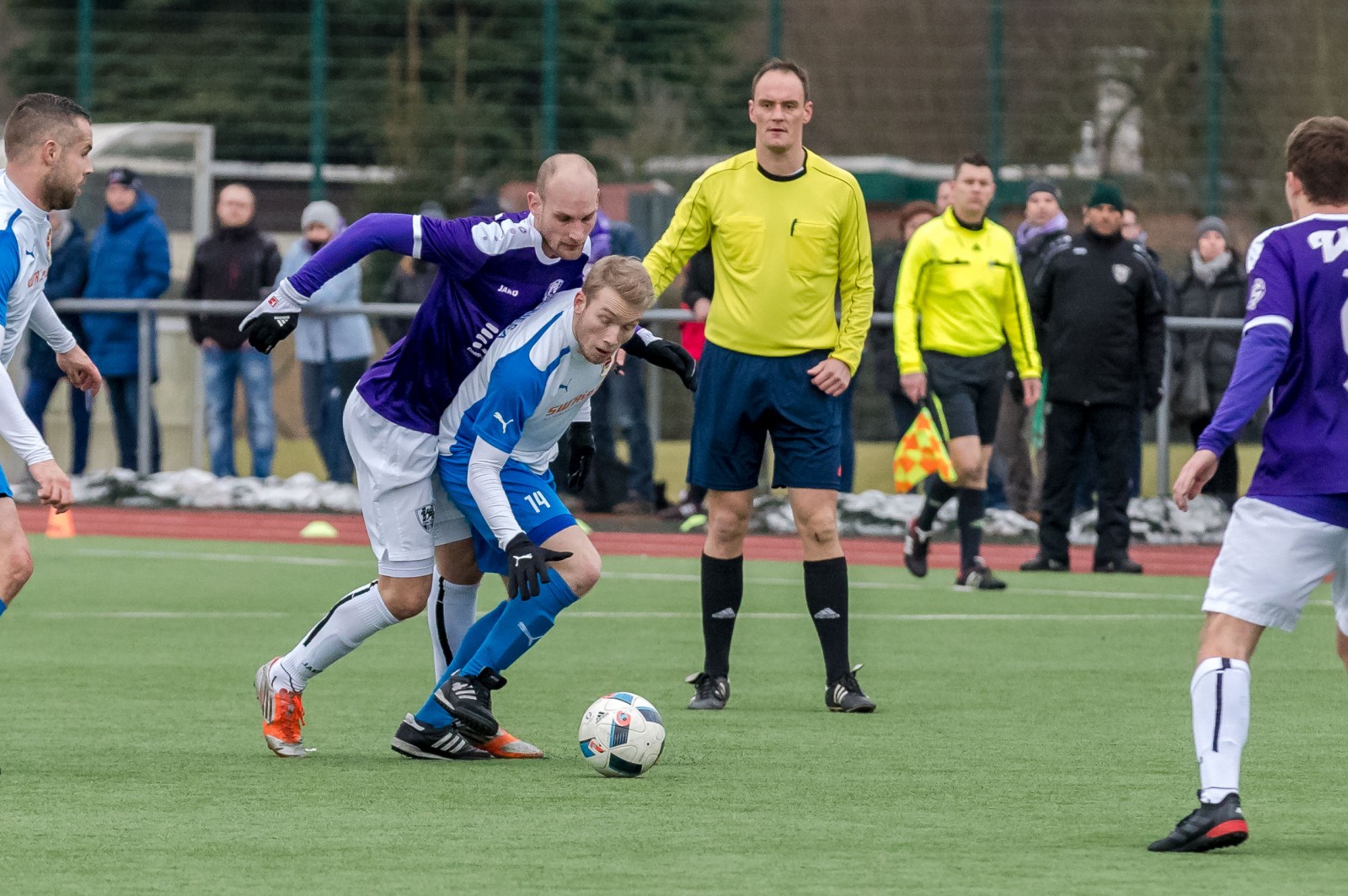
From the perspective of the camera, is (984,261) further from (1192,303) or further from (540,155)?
(540,155)

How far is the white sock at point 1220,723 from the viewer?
5098 mm

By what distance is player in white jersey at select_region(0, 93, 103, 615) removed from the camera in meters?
6.32

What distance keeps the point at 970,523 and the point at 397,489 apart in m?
5.90

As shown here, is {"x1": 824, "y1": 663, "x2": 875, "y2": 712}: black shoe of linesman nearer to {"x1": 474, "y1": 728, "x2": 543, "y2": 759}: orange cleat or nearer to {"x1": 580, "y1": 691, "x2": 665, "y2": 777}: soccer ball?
{"x1": 474, "y1": 728, "x2": 543, "y2": 759}: orange cleat

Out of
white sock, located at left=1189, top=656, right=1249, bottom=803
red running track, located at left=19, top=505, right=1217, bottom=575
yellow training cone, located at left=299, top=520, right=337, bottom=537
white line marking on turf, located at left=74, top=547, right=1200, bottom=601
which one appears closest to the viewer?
white sock, located at left=1189, top=656, right=1249, bottom=803

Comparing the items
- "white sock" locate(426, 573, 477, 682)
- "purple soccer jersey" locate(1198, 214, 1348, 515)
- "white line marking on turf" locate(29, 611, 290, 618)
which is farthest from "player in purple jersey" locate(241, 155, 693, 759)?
"white line marking on turf" locate(29, 611, 290, 618)

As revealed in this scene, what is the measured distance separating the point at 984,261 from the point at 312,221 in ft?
20.2

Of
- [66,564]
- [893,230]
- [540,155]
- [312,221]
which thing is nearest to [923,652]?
[66,564]

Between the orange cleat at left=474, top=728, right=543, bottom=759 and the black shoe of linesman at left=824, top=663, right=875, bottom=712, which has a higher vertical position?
the orange cleat at left=474, top=728, right=543, bottom=759

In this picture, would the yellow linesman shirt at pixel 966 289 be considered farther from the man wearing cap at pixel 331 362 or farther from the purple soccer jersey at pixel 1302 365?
the purple soccer jersey at pixel 1302 365

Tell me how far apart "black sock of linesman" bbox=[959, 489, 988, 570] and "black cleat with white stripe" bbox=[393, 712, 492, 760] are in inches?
226

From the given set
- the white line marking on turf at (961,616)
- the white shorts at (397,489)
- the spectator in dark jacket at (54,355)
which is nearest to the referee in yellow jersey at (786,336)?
the white shorts at (397,489)

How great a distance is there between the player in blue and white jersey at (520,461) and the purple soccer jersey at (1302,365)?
6.42ft

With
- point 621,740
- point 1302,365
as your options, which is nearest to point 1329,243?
point 1302,365
